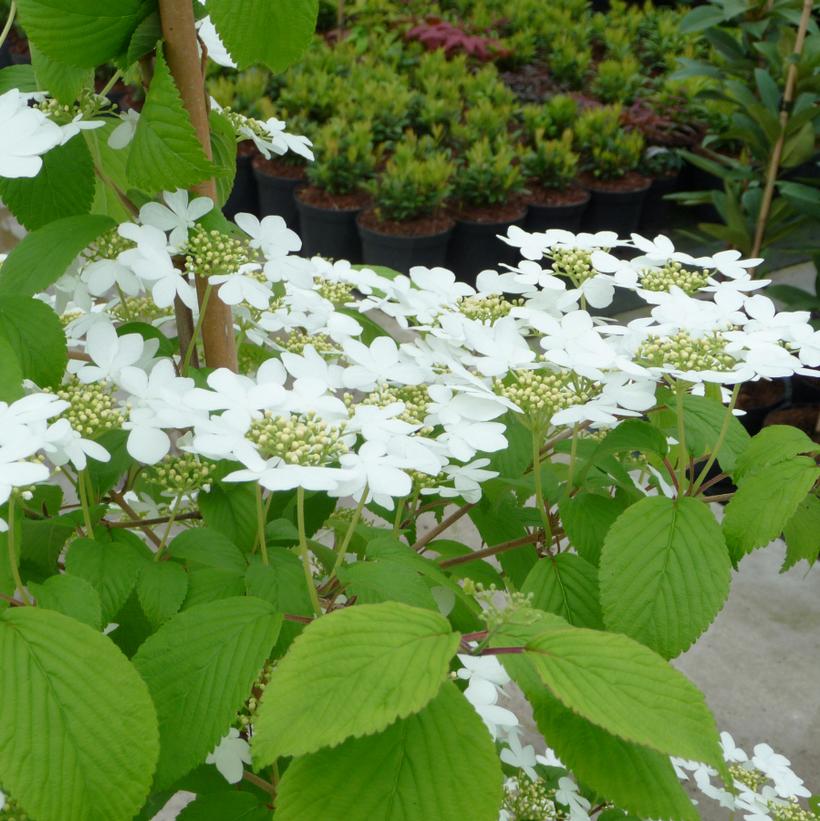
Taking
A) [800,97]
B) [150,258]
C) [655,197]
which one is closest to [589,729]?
[150,258]

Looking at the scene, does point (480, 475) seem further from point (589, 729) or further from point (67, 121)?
point (67, 121)

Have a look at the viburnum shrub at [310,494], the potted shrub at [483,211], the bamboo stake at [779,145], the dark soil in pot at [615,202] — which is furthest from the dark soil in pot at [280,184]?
the viburnum shrub at [310,494]

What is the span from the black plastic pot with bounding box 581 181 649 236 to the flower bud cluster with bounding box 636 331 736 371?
3.18 m

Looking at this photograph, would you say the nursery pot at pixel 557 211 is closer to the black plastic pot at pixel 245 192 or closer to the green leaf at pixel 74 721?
the black plastic pot at pixel 245 192

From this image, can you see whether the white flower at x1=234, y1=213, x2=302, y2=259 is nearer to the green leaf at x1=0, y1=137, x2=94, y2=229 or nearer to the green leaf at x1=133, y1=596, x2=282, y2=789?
the green leaf at x1=0, y1=137, x2=94, y2=229

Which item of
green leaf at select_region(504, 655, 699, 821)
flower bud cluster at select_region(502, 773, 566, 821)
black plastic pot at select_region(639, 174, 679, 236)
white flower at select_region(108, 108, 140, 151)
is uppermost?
white flower at select_region(108, 108, 140, 151)

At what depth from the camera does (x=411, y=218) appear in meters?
3.38

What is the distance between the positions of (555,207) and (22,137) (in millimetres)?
3062

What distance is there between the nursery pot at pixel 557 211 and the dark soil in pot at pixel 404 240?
0.38 metres

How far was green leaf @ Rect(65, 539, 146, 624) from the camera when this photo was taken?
66 centimetres

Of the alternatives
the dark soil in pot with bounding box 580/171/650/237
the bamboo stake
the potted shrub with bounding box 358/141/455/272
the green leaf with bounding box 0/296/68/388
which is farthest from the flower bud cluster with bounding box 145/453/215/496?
the dark soil in pot with bounding box 580/171/650/237

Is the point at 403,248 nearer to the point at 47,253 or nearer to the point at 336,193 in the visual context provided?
the point at 336,193

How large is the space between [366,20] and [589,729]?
5.07m

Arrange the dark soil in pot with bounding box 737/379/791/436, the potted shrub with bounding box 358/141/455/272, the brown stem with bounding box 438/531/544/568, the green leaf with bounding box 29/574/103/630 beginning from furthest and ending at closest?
the potted shrub with bounding box 358/141/455/272
the dark soil in pot with bounding box 737/379/791/436
the brown stem with bounding box 438/531/544/568
the green leaf with bounding box 29/574/103/630
